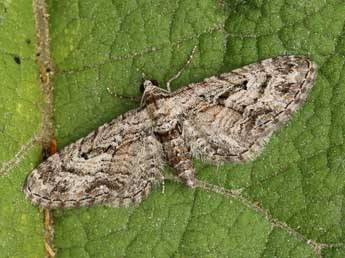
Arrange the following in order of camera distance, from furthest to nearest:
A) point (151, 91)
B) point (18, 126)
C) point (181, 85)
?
point (181, 85), point (151, 91), point (18, 126)

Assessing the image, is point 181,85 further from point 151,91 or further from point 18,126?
point 18,126

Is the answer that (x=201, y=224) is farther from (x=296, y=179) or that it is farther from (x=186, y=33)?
(x=186, y=33)

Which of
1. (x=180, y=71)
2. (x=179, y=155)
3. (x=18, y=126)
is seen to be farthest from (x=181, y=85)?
(x=18, y=126)

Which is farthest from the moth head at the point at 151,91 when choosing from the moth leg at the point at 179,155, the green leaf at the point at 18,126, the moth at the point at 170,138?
the green leaf at the point at 18,126

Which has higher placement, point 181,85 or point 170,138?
point 181,85

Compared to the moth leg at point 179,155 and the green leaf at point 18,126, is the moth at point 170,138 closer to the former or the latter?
the moth leg at point 179,155

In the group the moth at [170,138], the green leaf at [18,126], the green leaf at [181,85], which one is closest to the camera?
the green leaf at [181,85]

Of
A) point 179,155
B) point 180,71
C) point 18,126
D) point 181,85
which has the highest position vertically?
point 180,71
